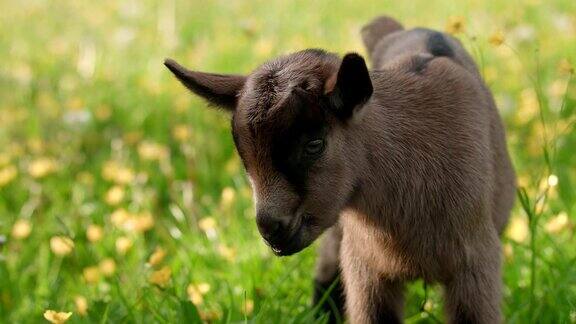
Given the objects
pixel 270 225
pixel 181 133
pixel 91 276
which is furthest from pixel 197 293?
pixel 181 133

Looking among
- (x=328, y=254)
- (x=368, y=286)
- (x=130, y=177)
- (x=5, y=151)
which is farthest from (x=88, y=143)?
(x=368, y=286)

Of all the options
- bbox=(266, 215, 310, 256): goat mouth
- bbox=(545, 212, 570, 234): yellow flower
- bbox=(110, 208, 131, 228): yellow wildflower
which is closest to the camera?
bbox=(266, 215, 310, 256): goat mouth

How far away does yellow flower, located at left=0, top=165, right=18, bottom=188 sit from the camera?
4479 millimetres

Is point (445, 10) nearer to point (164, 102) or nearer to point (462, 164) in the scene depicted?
point (164, 102)

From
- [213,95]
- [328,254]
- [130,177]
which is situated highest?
[213,95]

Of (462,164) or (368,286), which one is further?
(368,286)

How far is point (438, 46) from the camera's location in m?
3.04

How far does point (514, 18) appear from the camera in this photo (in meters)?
6.97

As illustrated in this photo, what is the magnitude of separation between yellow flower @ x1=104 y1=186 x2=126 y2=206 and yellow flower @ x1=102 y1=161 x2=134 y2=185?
2.2 inches

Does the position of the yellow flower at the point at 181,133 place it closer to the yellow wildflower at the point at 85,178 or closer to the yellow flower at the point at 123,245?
the yellow wildflower at the point at 85,178

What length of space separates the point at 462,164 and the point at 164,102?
130 inches

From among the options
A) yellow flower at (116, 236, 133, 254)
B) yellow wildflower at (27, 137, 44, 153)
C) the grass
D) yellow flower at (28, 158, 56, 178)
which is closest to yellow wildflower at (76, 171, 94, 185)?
the grass

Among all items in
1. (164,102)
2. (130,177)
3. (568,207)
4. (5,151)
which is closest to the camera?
(568,207)

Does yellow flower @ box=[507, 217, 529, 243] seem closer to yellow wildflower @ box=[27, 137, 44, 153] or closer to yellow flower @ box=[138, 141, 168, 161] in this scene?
yellow flower @ box=[138, 141, 168, 161]
